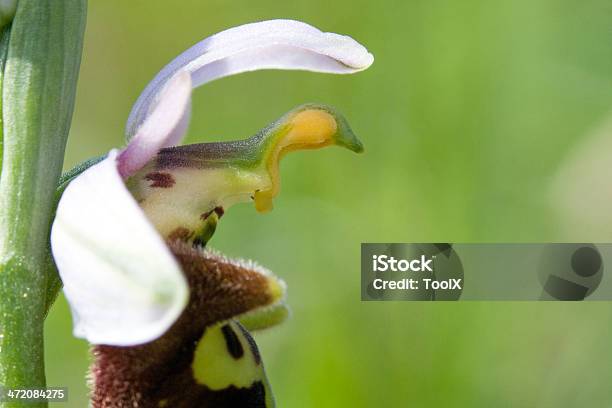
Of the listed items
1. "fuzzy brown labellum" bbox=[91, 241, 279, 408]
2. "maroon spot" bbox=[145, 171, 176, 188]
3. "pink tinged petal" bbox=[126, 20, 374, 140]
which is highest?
"pink tinged petal" bbox=[126, 20, 374, 140]

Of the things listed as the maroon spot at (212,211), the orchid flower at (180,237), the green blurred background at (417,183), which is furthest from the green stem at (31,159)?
the green blurred background at (417,183)

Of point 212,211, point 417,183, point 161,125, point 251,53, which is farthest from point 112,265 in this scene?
point 417,183

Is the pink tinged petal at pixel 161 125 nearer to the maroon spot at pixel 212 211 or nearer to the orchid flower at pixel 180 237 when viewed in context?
the orchid flower at pixel 180 237

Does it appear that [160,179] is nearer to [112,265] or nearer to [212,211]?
[212,211]

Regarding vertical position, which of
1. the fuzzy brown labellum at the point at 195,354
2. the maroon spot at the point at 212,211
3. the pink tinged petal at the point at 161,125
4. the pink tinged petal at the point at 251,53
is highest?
the pink tinged petal at the point at 251,53

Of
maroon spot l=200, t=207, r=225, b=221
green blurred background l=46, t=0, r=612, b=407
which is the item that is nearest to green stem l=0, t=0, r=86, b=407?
maroon spot l=200, t=207, r=225, b=221

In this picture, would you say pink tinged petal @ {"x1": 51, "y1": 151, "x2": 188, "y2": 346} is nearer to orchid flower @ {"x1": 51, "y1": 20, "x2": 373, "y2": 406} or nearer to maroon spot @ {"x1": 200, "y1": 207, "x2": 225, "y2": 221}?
orchid flower @ {"x1": 51, "y1": 20, "x2": 373, "y2": 406}
